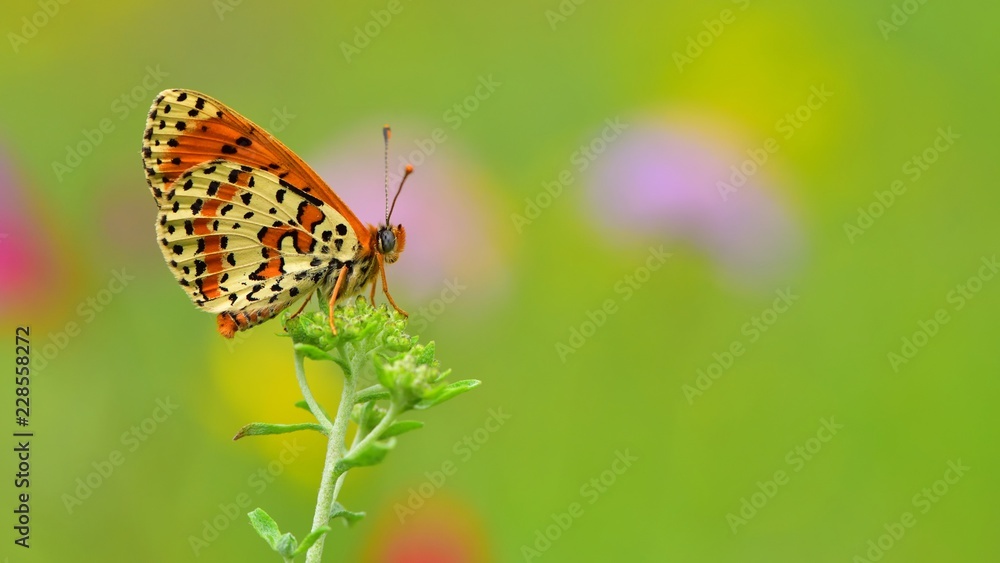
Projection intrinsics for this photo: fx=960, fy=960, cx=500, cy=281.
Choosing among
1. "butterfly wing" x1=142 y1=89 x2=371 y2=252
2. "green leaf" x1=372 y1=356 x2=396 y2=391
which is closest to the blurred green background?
"butterfly wing" x1=142 y1=89 x2=371 y2=252

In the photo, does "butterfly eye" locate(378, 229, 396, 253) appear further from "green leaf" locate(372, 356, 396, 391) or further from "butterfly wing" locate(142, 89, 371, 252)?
"green leaf" locate(372, 356, 396, 391)

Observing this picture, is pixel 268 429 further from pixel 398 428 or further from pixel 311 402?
pixel 398 428

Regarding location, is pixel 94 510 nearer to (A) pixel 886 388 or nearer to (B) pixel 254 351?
(B) pixel 254 351

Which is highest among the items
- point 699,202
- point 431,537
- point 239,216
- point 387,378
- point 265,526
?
point 699,202

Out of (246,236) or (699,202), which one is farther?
(699,202)

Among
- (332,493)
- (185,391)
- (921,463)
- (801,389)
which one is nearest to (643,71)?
(801,389)

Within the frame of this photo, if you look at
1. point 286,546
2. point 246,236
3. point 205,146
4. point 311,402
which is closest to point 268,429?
point 311,402

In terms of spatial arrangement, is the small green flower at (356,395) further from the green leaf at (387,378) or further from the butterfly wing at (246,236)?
the butterfly wing at (246,236)
